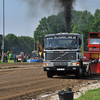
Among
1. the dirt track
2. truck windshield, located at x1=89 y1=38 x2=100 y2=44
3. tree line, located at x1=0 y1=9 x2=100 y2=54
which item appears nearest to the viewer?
the dirt track

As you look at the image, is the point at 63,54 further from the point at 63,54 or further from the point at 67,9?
Answer: the point at 67,9

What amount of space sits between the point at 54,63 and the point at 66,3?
973 centimetres

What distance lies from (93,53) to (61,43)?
5221 mm

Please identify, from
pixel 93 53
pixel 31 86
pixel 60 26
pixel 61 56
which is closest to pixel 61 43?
pixel 61 56

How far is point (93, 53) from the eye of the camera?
66.7 feet

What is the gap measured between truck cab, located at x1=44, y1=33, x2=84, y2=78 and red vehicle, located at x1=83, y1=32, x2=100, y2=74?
2.72m

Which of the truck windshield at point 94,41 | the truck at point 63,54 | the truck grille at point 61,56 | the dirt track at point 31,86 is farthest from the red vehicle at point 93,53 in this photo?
the truck grille at point 61,56

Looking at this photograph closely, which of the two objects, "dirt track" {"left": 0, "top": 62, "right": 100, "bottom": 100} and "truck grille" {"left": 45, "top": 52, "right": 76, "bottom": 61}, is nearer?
"dirt track" {"left": 0, "top": 62, "right": 100, "bottom": 100}

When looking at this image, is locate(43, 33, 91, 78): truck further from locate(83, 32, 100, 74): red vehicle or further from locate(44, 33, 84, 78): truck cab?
locate(83, 32, 100, 74): red vehicle

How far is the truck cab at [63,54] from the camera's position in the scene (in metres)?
15.8

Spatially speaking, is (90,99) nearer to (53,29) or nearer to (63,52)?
(63,52)

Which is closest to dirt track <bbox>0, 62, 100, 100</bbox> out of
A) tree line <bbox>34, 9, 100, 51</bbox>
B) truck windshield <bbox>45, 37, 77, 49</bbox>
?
truck windshield <bbox>45, 37, 77, 49</bbox>

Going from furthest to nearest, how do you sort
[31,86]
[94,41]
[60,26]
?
[60,26] < [94,41] < [31,86]

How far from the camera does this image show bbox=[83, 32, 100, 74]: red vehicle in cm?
1881
